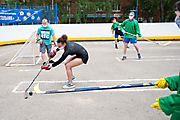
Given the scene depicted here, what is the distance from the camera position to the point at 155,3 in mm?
35188

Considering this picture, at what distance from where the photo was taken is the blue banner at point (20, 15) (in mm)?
13125

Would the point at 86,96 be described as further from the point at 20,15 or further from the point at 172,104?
the point at 20,15

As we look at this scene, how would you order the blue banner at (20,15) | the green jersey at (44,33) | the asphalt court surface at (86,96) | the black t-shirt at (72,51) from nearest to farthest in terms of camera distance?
the asphalt court surface at (86,96) < the black t-shirt at (72,51) < the green jersey at (44,33) < the blue banner at (20,15)

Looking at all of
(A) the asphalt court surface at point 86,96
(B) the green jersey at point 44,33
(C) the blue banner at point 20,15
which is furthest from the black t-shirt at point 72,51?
(C) the blue banner at point 20,15

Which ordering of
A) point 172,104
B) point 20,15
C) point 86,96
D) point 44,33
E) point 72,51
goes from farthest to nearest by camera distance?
point 20,15
point 44,33
point 72,51
point 86,96
point 172,104

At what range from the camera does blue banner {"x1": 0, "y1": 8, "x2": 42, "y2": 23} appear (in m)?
13.1

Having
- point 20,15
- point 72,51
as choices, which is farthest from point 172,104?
point 20,15

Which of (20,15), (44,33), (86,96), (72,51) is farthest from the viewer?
(20,15)

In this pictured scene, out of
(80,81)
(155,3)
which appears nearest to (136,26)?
(80,81)

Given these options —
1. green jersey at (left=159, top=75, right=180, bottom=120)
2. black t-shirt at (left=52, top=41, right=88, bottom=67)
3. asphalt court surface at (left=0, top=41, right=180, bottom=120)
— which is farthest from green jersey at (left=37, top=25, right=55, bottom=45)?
green jersey at (left=159, top=75, right=180, bottom=120)

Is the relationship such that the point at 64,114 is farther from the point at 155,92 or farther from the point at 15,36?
the point at 15,36

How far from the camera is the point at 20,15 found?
1394 centimetres

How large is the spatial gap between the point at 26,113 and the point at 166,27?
47.6ft

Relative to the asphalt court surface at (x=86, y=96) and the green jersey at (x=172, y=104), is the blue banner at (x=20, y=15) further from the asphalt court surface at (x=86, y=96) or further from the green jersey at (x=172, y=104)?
the green jersey at (x=172, y=104)
